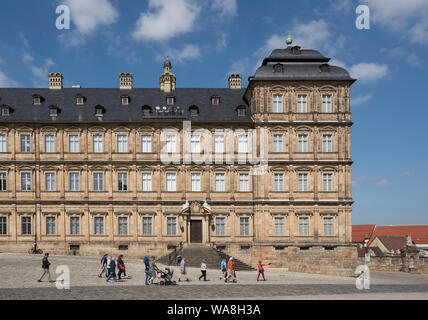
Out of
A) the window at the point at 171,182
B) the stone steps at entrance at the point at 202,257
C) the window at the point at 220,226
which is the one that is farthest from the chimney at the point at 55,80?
the stone steps at entrance at the point at 202,257

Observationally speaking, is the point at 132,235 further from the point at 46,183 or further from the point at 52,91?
the point at 52,91

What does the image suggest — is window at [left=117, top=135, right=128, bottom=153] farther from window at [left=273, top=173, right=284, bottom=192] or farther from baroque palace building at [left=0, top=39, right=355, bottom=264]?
window at [left=273, top=173, right=284, bottom=192]

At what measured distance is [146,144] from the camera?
44656mm

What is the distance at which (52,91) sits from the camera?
48.7 metres

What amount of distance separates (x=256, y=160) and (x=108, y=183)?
604 inches

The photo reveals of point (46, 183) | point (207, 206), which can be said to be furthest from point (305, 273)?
point (46, 183)

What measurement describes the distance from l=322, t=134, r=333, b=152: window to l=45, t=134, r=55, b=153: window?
27708 mm

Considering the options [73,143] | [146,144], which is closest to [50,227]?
[73,143]

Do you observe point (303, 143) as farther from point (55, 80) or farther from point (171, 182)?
point (55, 80)

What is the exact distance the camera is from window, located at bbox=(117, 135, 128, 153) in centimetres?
4450

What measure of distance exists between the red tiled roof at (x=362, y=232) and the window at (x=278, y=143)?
2717 inches

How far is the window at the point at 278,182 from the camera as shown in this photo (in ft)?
144

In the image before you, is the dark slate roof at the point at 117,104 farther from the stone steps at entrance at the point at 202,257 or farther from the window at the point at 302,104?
the stone steps at entrance at the point at 202,257

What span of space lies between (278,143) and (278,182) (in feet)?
13.0
